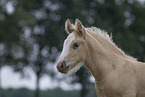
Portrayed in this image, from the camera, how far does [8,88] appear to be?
30438 mm

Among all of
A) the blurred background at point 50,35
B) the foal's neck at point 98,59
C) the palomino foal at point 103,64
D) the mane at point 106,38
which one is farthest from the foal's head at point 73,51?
the blurred background at point 50,35

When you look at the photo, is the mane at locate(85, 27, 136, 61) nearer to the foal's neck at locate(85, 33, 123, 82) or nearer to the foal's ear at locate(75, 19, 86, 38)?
the foal's neck at locate(85, 33, 123, 82)

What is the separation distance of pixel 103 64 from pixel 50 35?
78.3 ft

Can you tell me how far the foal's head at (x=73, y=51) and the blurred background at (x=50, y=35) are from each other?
2010cm

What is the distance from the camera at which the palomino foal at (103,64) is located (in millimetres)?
5305

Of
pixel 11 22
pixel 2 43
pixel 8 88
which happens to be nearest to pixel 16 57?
pixel 2 43

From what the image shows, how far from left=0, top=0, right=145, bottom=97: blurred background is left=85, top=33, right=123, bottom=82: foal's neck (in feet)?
65.3

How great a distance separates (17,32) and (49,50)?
5086mm

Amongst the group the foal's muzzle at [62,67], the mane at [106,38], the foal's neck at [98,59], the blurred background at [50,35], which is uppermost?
the blurred background at [50,35]

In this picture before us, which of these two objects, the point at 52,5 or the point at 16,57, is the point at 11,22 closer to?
the point at 16,57

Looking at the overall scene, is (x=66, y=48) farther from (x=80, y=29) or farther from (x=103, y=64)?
(x=103, y=64)

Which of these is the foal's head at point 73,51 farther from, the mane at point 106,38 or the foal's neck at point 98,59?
the mane at point 106,38

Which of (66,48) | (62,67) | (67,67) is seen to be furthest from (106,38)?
(62,67)

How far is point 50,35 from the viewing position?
95.8ft
